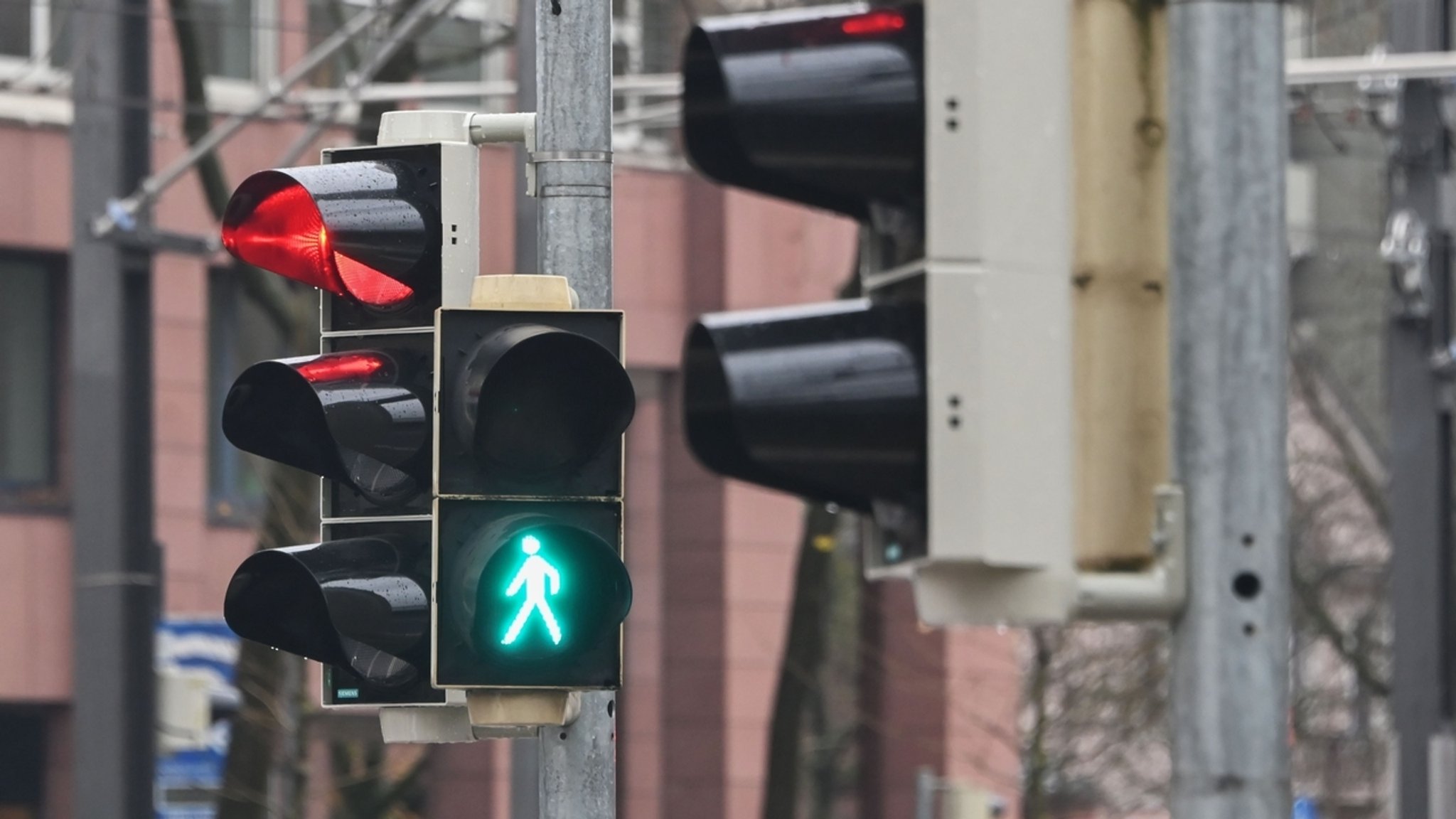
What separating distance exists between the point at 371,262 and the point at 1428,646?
11.9m

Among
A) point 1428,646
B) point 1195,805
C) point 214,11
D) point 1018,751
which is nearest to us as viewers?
point 1195,805

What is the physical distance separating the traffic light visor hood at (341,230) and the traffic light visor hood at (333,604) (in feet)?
1.88

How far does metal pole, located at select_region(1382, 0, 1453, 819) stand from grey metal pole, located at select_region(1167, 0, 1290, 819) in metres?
13.9

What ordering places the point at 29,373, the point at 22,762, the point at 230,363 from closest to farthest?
the point at 22,762, the point at 29,373, the point at 230,363

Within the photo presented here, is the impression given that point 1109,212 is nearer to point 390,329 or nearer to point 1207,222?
point 1207,222

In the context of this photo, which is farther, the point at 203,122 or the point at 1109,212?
the point at 203,122

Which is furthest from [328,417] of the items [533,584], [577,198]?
[577,198]

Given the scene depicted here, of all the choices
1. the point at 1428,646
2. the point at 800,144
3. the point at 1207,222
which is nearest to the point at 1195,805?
the point at 1207,222

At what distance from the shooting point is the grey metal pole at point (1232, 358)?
361cm

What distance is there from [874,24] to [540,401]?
2.12 meters

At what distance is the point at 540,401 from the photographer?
580 cm

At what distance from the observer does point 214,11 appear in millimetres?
24453

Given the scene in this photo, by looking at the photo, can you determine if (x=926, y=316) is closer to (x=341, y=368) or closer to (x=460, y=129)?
(x=341, y=368)

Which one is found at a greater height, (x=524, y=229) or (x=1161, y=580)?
(x=524, y=229)
